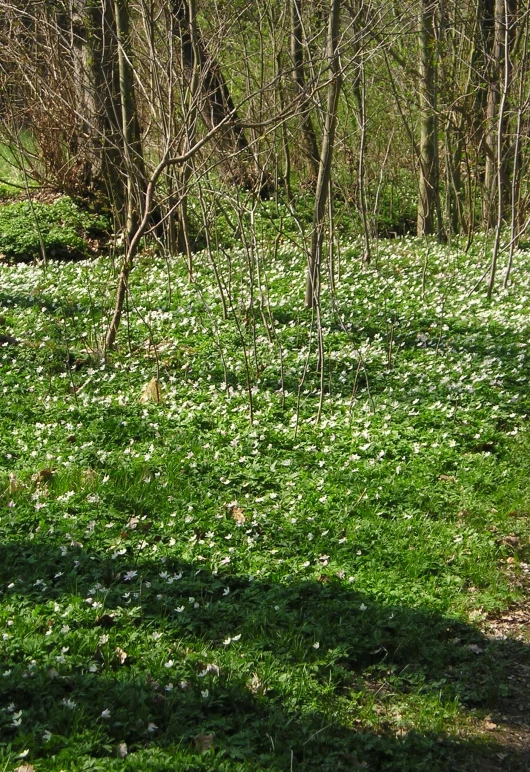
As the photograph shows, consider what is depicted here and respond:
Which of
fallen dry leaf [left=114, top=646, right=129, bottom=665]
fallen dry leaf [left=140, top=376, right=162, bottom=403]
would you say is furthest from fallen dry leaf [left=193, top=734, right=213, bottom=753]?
fallen dry leaf [left=140, top=376, right=162, bottom=403]

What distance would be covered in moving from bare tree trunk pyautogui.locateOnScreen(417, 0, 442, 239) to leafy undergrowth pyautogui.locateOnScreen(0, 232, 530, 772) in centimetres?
458

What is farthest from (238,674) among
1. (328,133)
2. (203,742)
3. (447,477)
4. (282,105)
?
(282,105)

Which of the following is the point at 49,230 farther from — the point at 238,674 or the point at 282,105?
the point at 238,674

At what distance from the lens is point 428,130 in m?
13.7

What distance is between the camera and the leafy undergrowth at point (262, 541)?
3.66m

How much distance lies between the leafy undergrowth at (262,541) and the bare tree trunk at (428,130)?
4580 millimetres

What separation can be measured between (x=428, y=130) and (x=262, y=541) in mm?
10252

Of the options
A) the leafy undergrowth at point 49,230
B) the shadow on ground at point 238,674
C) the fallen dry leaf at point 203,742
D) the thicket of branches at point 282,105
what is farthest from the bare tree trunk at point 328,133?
the fallen dry leaf at point 203,742

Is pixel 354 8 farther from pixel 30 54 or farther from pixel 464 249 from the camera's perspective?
pixel 30 54

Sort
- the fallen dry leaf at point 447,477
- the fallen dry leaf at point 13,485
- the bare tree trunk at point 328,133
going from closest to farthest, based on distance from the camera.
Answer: the fallen dry leaf at point 13,485, the fallen dry leaf at point 447,477, the bare tree trunk at point 328,133

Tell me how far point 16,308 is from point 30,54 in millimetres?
5682

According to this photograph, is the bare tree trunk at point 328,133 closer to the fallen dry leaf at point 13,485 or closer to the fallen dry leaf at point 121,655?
the fallen dry leaf at point 13,485

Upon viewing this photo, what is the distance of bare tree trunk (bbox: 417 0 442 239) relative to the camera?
499 inches

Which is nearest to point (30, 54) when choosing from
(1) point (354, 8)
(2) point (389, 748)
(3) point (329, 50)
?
(1) point (354, 8)
